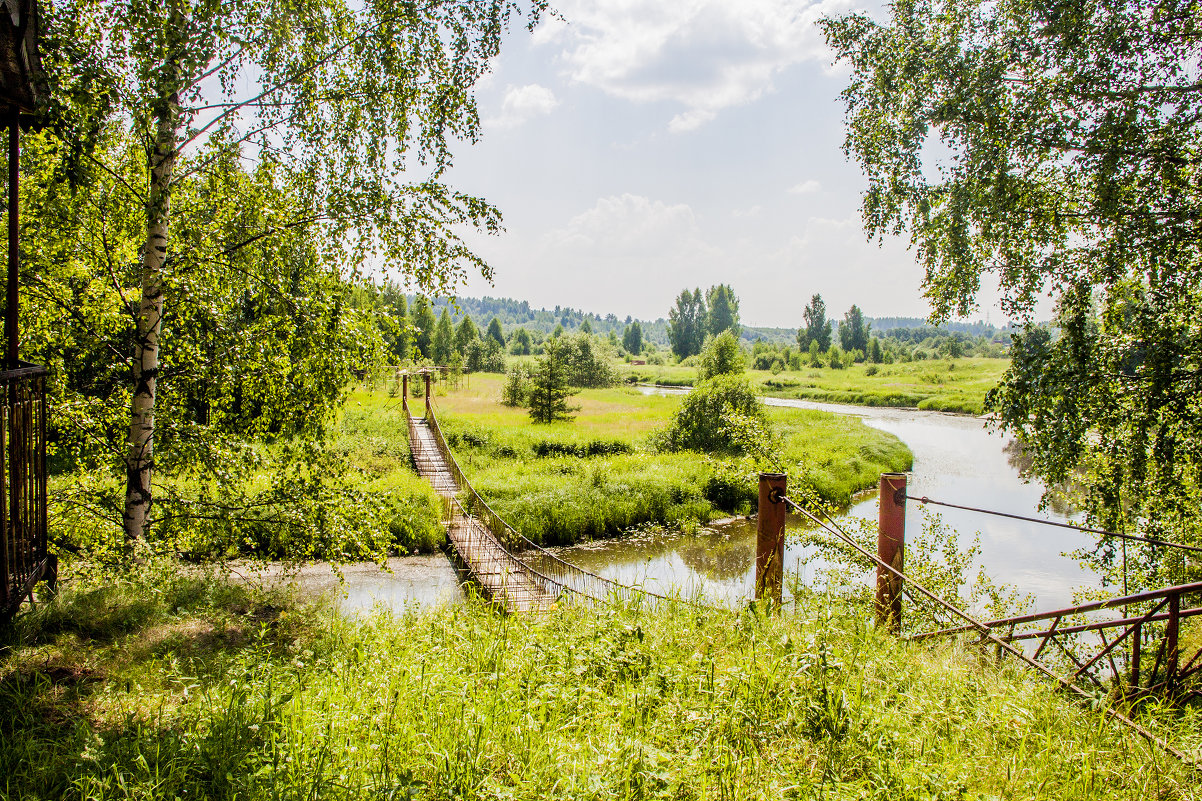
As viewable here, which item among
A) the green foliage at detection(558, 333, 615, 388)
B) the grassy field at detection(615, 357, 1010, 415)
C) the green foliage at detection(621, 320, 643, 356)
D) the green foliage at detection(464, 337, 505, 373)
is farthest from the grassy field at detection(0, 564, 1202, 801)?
the green foliage at detection(621, 320, 643, 356)

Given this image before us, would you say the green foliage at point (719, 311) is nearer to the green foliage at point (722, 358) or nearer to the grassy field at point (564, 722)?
the green foliage at point (722, 358)

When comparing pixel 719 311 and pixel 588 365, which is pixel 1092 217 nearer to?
pixel 588 365

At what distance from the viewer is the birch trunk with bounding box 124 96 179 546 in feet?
17.2

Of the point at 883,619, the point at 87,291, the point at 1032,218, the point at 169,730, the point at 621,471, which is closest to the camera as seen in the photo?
the point at 169,730

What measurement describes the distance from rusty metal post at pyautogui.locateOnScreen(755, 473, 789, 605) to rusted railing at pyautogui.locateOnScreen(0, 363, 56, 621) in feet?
15.1

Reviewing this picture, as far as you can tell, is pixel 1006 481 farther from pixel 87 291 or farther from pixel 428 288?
pixel 87 291

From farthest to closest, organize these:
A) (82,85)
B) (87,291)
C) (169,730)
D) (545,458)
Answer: (545,458), (87,291), (82,85), (169,730)

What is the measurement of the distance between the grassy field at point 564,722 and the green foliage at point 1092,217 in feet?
10.2

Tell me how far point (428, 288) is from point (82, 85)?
2.92 m

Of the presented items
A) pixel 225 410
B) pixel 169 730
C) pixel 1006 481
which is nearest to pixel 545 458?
pixel 225 410

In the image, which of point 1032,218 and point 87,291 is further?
point 1032,218

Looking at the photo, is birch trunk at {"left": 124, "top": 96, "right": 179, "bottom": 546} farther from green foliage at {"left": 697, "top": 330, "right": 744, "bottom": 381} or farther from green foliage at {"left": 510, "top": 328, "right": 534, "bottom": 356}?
green foliage at {"left": 510, "top": 328, "right": 534, "bottom": 356}

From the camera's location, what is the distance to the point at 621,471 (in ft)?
72.5

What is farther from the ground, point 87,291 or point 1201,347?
point 87,291
